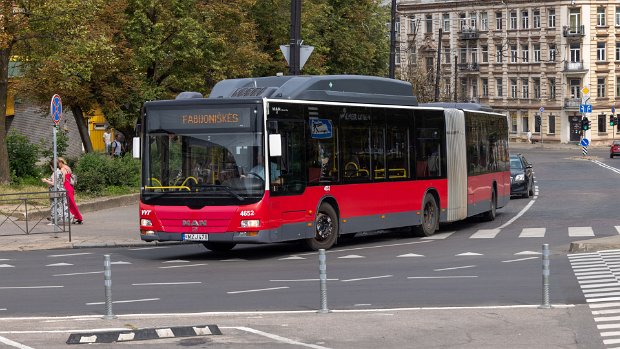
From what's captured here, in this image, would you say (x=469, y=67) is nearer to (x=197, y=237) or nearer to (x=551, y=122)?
(x=551, y=122)

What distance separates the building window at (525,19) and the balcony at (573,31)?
4.26 metres

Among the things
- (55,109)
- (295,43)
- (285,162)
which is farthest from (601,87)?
(285,162)

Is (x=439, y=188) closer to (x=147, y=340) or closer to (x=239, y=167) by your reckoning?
(x=239, y=167)

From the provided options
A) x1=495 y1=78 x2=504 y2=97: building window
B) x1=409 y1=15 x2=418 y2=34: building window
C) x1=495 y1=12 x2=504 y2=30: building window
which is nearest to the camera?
x1=495 y1=12 x2=504 y2=30: building window

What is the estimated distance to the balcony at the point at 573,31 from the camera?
384 feet

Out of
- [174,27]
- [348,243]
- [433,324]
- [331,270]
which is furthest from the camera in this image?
[174,27]

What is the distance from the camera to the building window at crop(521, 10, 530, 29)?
120m

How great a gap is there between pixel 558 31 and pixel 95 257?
327 ft

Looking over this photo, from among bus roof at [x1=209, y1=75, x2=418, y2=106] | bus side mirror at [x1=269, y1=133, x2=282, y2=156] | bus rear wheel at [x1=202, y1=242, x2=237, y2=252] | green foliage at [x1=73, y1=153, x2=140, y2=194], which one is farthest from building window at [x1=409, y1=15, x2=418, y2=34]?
bus side mirror at [x1=269, y1=133, x2=282, y2=156]

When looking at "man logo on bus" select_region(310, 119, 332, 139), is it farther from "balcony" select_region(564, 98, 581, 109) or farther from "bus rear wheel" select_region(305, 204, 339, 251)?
"balcony" select_region(564, 98, 581, 109)

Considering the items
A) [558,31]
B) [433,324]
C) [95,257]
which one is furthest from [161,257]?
[558,31]

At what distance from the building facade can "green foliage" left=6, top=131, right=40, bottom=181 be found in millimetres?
75557

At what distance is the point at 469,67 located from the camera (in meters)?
125

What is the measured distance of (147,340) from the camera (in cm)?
1247
